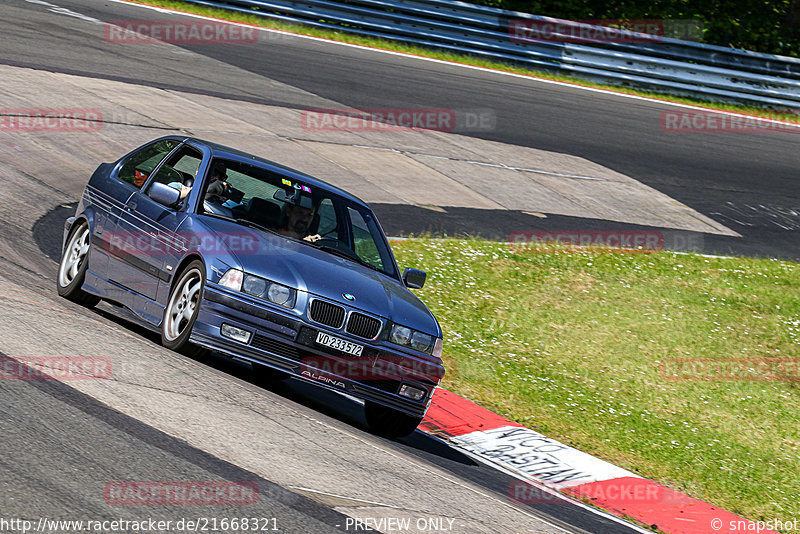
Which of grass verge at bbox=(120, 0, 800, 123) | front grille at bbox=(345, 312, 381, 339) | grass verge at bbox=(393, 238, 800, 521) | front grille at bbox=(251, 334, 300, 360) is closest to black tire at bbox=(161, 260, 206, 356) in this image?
front grille at bbox=(251, 334, 300, 360)

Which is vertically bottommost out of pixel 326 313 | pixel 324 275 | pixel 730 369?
pixel 730 369

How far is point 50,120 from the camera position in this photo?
14711mm

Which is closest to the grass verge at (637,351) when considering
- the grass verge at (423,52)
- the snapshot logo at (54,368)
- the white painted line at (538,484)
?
the white painted line at (538,484)

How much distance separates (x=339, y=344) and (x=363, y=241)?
1.45 m

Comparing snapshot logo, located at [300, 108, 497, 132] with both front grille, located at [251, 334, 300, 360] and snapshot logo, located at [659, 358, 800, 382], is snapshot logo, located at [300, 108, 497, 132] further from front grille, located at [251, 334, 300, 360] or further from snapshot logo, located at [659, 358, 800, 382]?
front grille, located at [251, 334, 300, 360]

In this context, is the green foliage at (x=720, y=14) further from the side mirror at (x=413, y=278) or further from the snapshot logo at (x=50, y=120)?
the side mirror at (x=413, y=278)

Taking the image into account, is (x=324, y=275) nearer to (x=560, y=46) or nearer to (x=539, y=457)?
(x=539, y=457)

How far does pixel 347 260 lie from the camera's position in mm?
7926

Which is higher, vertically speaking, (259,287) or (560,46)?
(560,46)

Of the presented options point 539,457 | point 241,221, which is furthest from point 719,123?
point 241,221

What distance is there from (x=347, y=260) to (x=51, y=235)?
14.9ft

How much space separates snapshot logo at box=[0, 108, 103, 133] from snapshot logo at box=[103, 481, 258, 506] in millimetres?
10356

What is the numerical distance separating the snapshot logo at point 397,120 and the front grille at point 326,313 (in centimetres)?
1127

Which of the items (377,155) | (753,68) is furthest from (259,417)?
(753,68)
